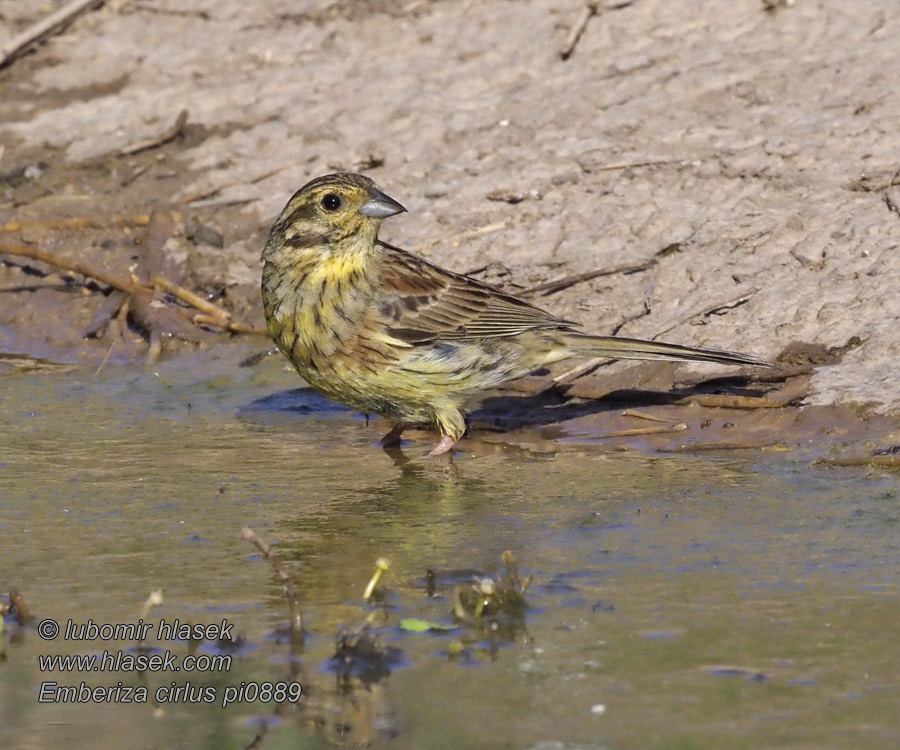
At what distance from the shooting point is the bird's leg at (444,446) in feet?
21.4

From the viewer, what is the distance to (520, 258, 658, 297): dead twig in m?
7.44

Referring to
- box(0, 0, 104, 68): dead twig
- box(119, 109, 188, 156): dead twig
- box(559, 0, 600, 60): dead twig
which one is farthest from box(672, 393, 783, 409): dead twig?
box(0, 0, 104, 68): dead twig

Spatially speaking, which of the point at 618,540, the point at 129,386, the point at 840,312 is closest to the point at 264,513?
the point at 618,540

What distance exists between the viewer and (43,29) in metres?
11.0

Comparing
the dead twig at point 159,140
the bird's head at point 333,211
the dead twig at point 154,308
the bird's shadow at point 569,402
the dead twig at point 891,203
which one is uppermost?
the dead twig at point 159,140

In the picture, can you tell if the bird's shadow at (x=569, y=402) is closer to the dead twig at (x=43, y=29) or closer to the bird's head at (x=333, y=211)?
the bird's head at (x=333, y=211)

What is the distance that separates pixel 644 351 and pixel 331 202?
57.1 inches

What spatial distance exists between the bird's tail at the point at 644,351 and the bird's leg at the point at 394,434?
82 cm

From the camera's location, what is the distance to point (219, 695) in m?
3.91

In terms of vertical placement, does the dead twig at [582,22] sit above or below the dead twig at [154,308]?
above

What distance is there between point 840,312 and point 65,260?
13.6 ft

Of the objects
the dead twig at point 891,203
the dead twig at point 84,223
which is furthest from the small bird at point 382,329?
the dead twig at point 84,223

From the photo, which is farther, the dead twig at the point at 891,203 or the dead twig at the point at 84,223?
the dead twig at the point at 84,223

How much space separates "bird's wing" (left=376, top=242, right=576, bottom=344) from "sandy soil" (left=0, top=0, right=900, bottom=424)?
0.61 m
